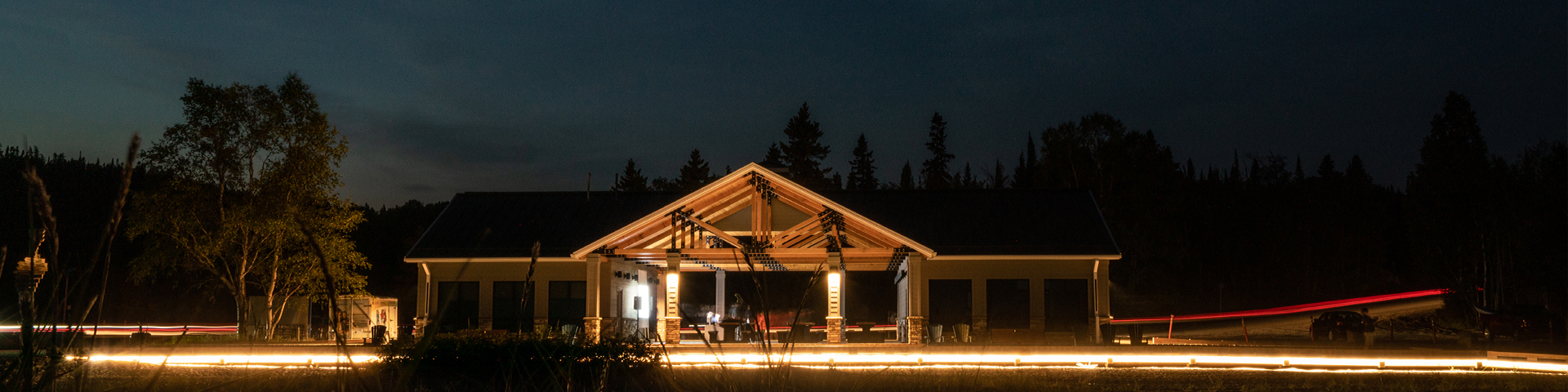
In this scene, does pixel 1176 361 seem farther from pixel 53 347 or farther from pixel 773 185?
pixel 53 347

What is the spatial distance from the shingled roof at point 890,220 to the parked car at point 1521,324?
11402 mm

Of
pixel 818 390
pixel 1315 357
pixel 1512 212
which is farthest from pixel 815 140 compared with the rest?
pixel 818 390

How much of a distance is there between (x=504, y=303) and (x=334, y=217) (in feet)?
15.5

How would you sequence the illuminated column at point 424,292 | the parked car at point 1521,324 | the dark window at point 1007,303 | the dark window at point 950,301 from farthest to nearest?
the parked car at point 1521,324 < the illuminated column at point 424,292 < the dark window at point 950,301 < the dark window at point 1007,303

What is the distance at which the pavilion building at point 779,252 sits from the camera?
21.9m

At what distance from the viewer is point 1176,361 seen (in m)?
16.4

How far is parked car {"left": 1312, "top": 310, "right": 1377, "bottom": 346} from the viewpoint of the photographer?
22.0 m

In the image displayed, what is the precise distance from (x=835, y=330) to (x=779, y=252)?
7.64 feet

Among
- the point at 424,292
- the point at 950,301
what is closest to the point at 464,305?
the point at 424,292

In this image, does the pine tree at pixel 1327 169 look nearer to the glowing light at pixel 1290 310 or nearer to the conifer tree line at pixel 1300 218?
the conifer tree line at pixel 1300 218

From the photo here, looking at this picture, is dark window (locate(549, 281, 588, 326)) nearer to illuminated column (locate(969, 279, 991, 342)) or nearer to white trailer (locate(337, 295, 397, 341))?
white trailer (locate(337, 295, 397, 341))

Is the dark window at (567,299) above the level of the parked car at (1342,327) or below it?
above

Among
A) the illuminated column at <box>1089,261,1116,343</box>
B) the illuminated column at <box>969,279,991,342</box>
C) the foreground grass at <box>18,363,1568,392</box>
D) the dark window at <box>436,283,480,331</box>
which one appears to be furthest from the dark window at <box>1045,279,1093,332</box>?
the dark window at <box>436,283,480,331</box>

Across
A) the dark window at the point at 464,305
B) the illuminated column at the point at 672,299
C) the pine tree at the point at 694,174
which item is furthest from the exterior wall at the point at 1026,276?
the pine tree at the point at 694,174
